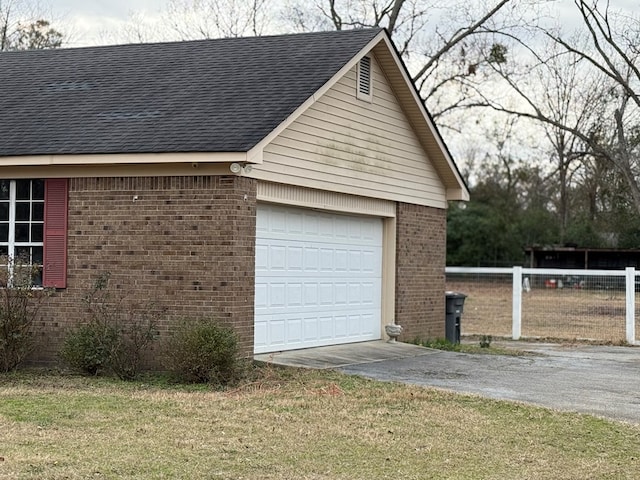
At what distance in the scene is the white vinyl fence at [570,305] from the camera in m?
22.9


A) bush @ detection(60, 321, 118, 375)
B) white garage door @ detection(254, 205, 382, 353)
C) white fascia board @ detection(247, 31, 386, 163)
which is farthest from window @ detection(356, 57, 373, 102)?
bush @ detection(60, 321, 118, 375)

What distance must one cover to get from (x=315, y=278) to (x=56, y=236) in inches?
163

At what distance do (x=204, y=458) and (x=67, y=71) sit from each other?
11.0 meters

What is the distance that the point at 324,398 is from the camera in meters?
12.5

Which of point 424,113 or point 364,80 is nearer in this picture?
point 364,80

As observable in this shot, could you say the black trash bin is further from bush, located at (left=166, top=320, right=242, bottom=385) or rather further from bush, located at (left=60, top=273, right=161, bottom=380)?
bush, located at (left=166, top=320, right=242, bottom=385)

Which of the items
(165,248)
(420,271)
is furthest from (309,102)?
(420,271)

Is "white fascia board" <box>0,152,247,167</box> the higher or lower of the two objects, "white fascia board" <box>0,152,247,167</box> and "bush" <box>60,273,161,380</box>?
the higher

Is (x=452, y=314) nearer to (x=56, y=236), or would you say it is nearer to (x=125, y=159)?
(x=56, y=236)

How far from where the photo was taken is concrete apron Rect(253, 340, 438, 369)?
50.6ft

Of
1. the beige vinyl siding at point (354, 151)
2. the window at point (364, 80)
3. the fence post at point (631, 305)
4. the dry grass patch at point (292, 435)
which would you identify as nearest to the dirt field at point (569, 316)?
the fence post at point (631, 305)

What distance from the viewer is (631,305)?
→ 2247cm

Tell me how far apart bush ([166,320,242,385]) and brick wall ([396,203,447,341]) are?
20.7ft

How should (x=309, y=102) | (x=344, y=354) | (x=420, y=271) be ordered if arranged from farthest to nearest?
(x=420, y=271) → (x=344, y=354) → (x=309, y=102)
